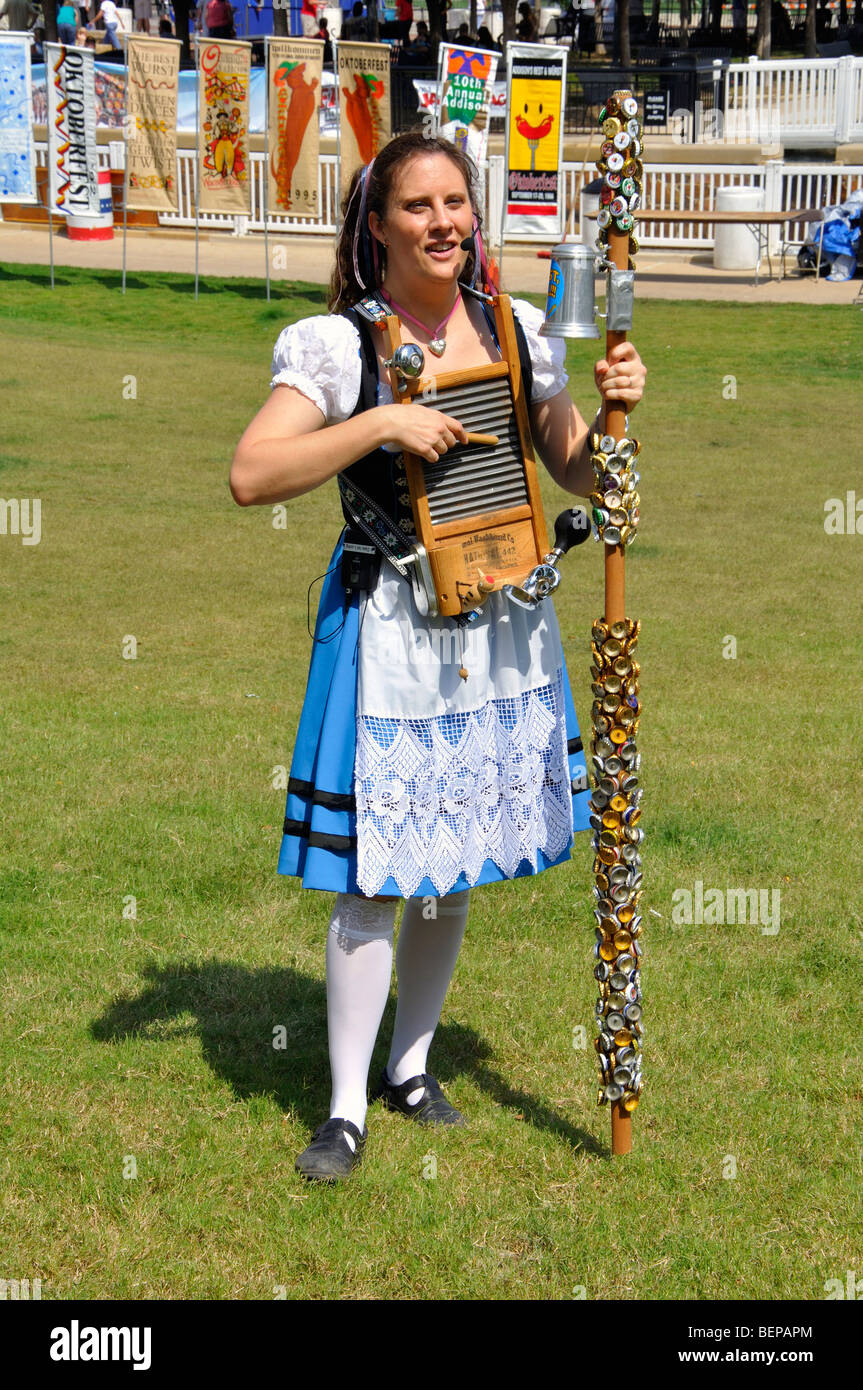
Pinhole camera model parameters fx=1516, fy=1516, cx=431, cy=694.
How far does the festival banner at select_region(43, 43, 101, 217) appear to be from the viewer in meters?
19.3

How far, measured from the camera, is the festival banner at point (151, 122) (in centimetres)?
1941

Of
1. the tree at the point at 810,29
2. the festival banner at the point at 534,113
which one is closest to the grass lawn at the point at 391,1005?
the festival banner at the point at 534,113

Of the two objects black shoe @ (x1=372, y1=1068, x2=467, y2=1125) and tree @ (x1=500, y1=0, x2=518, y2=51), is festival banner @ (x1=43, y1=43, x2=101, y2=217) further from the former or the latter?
tree @ (x1=500, y1=0, x2=518, y2=51)

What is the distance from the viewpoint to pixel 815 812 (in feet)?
19.0

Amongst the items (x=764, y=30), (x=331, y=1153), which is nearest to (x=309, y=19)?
(x=764, y=30)

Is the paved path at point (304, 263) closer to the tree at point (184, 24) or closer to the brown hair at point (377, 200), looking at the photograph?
the brown hair at point (377, 200)

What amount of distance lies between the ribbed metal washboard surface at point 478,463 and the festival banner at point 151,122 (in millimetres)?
17693

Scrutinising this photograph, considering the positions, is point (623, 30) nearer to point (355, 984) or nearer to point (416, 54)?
point (416, 54)

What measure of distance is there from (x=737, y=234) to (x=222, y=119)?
801 centimetres

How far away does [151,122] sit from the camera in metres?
19.8

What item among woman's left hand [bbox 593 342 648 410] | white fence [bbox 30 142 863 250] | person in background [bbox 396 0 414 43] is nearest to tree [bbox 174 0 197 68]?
person in background [bbox 396 0 414 43]

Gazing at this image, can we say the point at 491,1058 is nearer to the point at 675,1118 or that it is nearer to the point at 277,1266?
the point at 675,1118
